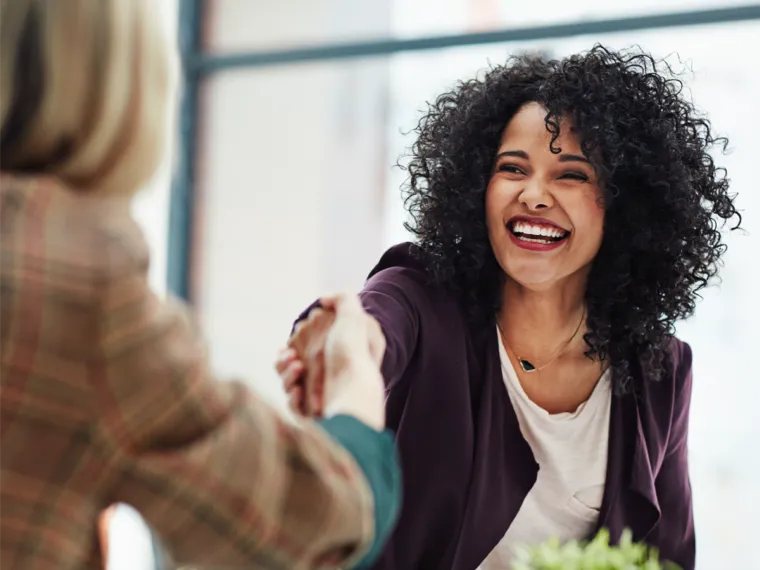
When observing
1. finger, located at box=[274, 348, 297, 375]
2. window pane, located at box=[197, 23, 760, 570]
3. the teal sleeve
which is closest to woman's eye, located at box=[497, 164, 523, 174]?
Result: finger, located at box=[274, 348, 297, 375]

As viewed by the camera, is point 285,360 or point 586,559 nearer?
point 586,559

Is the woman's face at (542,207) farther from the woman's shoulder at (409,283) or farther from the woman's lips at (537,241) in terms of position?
the woman's shoulder at (409,283)

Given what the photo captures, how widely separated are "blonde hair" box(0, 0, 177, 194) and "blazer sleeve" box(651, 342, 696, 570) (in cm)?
143

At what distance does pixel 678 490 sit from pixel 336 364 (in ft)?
3.33

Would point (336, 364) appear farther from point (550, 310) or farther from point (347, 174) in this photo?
point (347, 174)

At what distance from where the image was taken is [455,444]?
174 cm

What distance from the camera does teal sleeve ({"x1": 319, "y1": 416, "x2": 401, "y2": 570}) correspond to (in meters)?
1.01

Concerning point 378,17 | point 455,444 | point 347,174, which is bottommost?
point 455,444

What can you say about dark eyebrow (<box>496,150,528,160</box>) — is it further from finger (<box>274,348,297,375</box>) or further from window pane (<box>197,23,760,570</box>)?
window pane (<box>197,23,760,570</box>)

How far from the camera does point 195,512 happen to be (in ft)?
2.93

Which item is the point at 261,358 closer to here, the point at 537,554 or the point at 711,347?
the point at 711,347

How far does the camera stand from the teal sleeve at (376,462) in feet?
3.31

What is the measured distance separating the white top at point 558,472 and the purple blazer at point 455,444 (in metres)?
0.03

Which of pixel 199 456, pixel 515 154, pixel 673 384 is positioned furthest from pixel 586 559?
pixel 515 154
